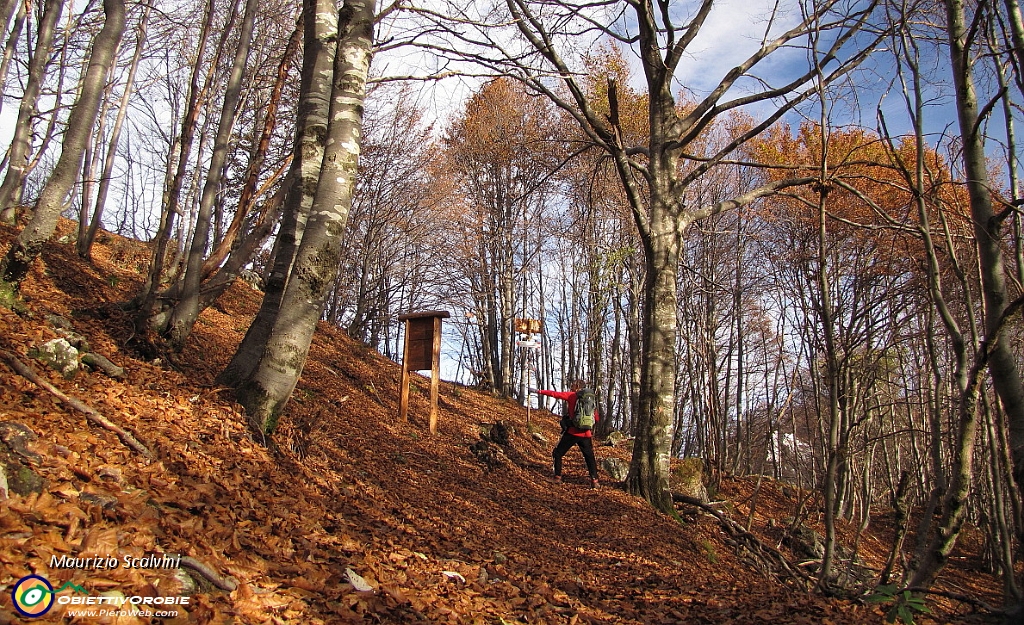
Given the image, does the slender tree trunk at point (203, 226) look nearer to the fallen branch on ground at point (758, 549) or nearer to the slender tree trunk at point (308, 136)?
the slender tree trunk at point (308, 136)

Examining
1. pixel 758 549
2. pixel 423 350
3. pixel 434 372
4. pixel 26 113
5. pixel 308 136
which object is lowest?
pixel 758 549

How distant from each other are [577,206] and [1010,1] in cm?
1508

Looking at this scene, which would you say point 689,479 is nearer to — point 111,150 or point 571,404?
point 571,404

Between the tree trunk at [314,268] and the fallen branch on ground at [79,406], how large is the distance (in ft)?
3.54

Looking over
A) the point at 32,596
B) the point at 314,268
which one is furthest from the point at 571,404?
the point at 32,596

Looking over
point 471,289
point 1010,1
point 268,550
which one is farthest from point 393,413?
point 471,289

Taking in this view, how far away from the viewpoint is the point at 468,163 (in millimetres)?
20297

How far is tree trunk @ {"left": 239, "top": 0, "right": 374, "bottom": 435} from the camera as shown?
Answer: 4.48 metres

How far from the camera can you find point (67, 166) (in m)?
5.46

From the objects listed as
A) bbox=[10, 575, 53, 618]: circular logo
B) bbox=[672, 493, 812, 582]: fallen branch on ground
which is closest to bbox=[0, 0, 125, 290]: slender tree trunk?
bbox=[10, 575, 53, 618]: circular logo

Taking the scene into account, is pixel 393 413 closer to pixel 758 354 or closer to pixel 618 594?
pixel 618 594

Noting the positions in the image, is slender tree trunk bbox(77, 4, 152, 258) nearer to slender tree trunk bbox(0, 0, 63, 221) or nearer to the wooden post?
slender tree trunk bbox(0, 0, 63, 221)

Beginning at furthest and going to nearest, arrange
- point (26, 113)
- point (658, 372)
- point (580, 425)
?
point (26, 113), point (580, 425), point (658, 372)

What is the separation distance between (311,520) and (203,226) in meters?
4.30
